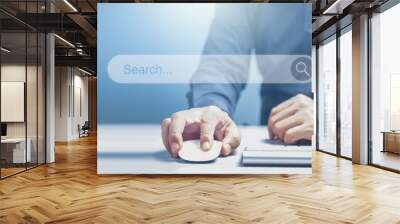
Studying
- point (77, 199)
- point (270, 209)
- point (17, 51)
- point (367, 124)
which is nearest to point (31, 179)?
point (77, 199)

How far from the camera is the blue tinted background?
6191 mm

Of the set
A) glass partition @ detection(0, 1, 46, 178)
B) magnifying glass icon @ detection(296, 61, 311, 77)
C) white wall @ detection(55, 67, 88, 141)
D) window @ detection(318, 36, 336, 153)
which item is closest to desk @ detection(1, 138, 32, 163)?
glass partition @ detection(0, 1, 46, 178)

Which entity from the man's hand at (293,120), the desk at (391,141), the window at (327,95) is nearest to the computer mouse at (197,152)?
the man's hand at (293,120)

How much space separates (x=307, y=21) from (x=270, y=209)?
3468 millimetres

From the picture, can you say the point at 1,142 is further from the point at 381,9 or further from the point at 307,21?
the point at 381,9

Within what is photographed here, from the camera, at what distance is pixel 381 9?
746 cm

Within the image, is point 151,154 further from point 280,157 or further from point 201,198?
point 280,157

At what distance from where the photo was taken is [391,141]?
7488 mm

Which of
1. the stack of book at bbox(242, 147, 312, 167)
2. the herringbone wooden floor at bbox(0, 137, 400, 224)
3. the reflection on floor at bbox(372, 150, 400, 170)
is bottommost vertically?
the herringbone wooden floor at bbox(0, 137, 400, 224)

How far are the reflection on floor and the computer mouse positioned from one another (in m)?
3.62

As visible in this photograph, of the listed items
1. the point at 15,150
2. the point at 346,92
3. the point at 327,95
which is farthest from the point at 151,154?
the point at 327,95

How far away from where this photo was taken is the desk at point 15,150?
21.6 feet

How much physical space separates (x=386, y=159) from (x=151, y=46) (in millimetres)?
5304

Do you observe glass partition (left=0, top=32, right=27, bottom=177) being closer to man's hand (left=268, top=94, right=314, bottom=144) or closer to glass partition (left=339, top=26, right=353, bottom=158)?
man's hand (left=268, top=94, right=314, bottom=144)
